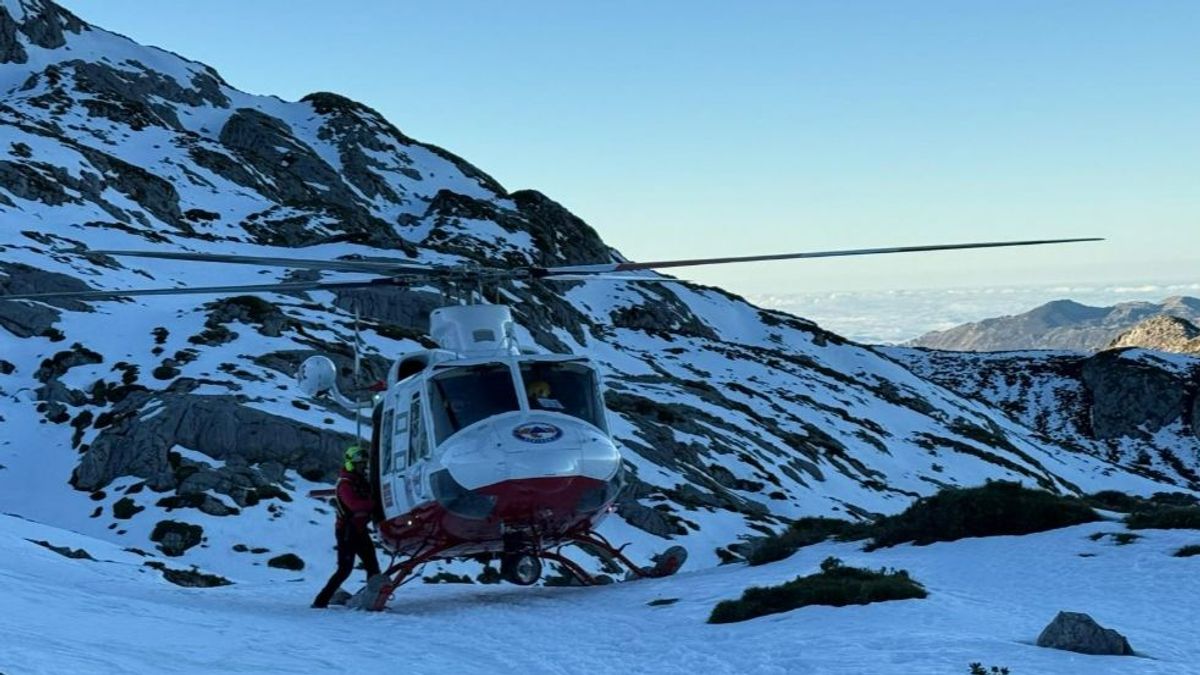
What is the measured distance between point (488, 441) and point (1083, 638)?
8.45m

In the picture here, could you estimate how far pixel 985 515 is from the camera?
19.0m

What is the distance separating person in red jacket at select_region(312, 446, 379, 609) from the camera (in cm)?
1847

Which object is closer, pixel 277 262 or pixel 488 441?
pixel 277 262

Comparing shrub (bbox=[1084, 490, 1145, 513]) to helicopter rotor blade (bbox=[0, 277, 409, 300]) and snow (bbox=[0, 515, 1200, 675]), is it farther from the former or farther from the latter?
helicopter rotor blade (bbox=[0, 277, 409, 300])

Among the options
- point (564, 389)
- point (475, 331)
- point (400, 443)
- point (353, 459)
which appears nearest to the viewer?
point (564, 389)

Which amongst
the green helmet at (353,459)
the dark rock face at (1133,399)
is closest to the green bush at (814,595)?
the green helmet at (353,459)

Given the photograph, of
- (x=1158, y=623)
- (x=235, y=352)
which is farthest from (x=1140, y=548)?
(x=235, y=352)

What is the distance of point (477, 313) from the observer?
17.7 m

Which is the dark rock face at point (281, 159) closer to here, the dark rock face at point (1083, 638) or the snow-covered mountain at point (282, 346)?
the snow-covered mountain at point (282, 346)

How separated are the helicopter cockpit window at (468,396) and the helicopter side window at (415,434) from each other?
48cm

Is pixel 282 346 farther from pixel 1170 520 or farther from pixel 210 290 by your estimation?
pixel 1170 520

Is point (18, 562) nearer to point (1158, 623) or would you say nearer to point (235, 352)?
point (1158, 623)

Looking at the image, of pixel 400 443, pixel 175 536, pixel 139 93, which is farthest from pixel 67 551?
pixel 139 93

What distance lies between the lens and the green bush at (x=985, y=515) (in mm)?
18625
